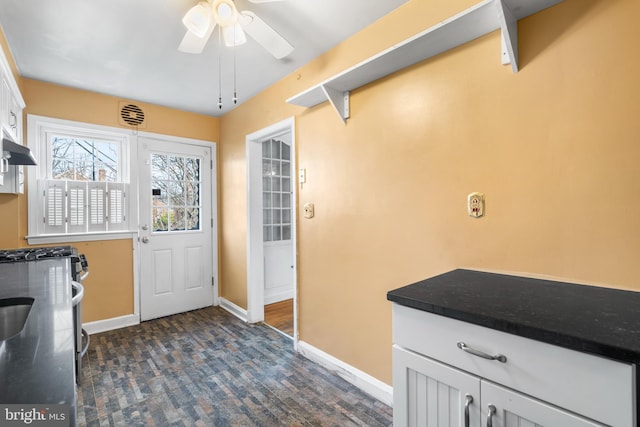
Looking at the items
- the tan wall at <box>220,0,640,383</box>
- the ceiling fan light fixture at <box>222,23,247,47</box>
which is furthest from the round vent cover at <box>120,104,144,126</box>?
the ceiling fan light fixture at <box>222,23,247,47</box>

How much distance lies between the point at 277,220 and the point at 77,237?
201 cm

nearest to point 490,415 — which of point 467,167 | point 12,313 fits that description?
point 467,167

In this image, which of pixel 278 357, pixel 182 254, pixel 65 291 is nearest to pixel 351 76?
pixel 65 291

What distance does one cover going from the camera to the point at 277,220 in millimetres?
3836

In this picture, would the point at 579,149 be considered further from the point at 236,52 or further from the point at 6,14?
the point at 6,14

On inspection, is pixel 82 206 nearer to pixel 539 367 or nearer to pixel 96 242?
pixel 96 242

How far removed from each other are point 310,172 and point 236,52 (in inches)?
40.5

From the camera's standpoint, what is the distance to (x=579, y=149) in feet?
3.92

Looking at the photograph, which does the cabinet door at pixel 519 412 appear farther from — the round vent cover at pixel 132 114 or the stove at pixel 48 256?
the round vent cover at pixel 132 114

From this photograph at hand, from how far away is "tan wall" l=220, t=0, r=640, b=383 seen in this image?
114 cm

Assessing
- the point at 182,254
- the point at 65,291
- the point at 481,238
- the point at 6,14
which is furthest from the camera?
the point at 182,254

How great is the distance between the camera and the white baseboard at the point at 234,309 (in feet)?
10.9

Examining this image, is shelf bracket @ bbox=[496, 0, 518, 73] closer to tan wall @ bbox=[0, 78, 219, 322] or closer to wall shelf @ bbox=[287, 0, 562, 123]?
wall shelf @ bbox=[287, 0, 562, 123]

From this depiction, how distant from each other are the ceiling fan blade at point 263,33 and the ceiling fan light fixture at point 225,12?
0.13 feet
